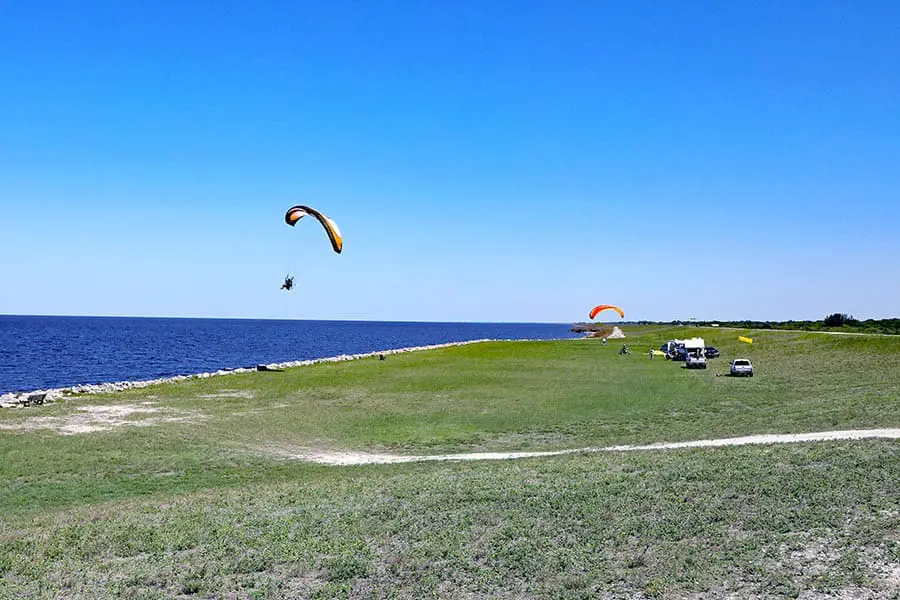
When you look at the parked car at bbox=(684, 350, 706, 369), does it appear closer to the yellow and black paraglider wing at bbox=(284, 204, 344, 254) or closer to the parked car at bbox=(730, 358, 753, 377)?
the parked car at bbox=(730, 358, 753, 377)

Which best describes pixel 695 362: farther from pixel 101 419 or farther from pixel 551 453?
pixel 101 419

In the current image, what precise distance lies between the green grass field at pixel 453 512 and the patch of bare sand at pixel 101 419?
16.9 inches

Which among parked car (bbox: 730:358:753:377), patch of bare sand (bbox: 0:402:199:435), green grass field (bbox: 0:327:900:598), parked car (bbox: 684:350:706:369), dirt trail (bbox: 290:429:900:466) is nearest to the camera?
green grass field (bbox: 0:327:900:598)

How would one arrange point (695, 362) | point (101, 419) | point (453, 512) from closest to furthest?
point (453, 512)
point (101, 419)
point (695, 362)

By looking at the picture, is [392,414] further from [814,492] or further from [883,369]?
[883,369]

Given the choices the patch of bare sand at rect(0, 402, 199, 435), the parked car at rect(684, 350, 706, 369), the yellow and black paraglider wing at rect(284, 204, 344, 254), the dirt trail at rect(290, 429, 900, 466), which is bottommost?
the patch of bare sand at rect(0, 402, 199, 435)

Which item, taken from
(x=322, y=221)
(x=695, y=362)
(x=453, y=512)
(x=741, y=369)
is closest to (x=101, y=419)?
(x=322, y=221)

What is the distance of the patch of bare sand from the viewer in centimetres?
3180

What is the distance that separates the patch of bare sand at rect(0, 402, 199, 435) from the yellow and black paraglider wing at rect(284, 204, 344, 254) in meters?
11.3

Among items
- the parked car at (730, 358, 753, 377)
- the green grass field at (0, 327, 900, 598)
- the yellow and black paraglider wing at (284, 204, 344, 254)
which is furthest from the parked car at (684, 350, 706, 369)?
the yellow and black paraglider wing at (284, 204, 344, 254)

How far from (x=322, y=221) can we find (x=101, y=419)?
14999 mm

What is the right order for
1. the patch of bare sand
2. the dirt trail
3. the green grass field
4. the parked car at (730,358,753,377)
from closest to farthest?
1. the green grass field
2. the dirt trail
3. the patch of bare sand
4. the parked car at (730,358,753,377)

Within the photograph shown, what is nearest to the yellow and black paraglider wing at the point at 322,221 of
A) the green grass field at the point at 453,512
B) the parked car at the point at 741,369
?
the green grass field at the point at 453,512

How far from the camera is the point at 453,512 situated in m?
13.8
